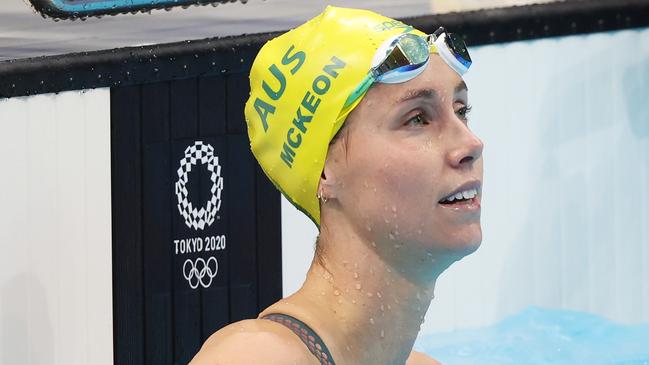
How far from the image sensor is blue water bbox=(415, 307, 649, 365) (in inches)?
228

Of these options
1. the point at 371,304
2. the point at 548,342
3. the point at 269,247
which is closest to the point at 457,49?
the point at 371,304

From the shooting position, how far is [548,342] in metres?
5.92

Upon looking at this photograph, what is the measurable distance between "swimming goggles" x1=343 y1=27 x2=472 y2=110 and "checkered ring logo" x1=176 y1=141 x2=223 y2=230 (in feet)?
14.4

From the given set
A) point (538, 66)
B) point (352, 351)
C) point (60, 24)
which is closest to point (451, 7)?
point (538, 66)

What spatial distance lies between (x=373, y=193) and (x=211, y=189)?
4584mm

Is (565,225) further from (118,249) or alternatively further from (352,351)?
(352,351)

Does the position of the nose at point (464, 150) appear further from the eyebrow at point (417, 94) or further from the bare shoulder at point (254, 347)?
the bare shoulder at point (254, 347)

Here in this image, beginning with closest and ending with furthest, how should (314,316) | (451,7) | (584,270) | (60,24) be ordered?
(314,316), (584,270), (451,7), (60,24)

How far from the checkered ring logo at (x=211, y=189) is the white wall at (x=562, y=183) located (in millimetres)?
1526

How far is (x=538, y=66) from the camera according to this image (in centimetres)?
600

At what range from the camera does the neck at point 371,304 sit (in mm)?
2287

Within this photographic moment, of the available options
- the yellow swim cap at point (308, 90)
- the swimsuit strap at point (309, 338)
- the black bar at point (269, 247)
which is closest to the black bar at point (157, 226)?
the black bar at point (269, 247)

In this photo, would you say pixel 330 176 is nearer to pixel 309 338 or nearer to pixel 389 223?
pixel 389 223

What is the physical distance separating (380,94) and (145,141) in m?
4.78
